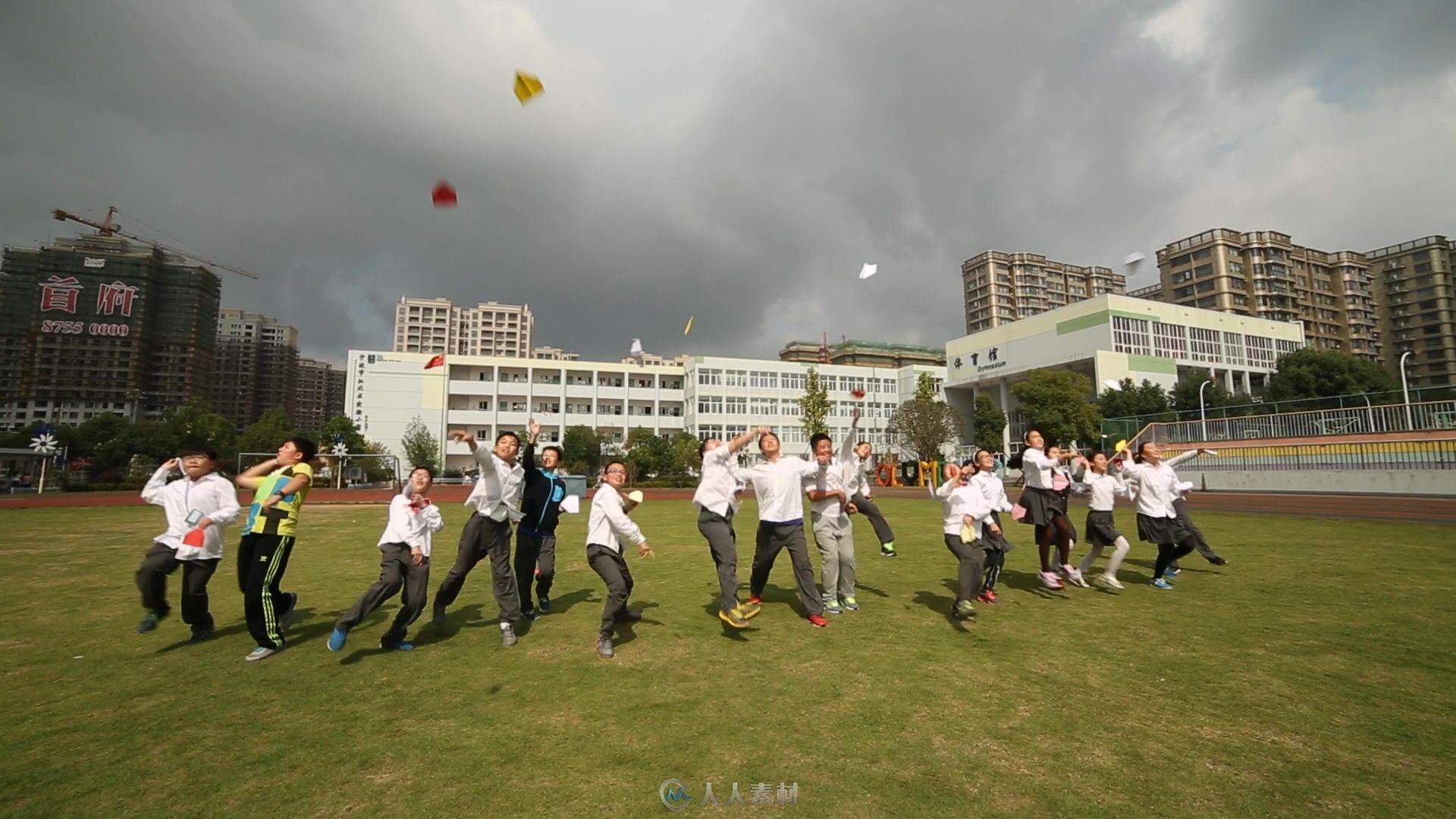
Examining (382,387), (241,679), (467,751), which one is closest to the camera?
(467,751)

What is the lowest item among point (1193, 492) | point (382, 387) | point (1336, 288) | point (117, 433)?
point (1193, 492)

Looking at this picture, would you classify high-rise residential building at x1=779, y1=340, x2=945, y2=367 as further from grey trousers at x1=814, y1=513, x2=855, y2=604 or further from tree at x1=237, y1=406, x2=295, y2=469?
grey trousers at x1=814, y1=513, x2=855, y2=604

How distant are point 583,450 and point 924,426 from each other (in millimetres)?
30410

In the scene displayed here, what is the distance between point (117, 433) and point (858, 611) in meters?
75.9

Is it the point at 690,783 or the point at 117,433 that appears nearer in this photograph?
the point at 690,783

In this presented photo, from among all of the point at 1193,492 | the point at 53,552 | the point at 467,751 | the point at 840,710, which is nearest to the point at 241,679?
the point at 467,751

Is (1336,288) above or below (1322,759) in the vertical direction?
above

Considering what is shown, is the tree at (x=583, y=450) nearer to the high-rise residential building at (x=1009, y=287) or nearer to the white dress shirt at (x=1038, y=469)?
the white dress shirt at (x=1038, y=469)

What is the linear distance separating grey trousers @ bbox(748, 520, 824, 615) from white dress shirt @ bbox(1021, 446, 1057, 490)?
11.6 feet

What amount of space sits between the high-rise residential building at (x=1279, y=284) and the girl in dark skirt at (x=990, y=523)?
104825mm

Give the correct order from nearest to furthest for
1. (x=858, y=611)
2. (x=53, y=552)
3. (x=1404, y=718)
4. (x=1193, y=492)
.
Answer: (x=1404, y=718) < (x=858, y=611) < (x=53, y=552) < (x=1193, y=492)

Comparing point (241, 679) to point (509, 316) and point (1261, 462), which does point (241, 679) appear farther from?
point (509, 316)

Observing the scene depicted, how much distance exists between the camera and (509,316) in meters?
135

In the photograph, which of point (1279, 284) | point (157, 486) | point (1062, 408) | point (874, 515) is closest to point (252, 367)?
point (1062, 408)
